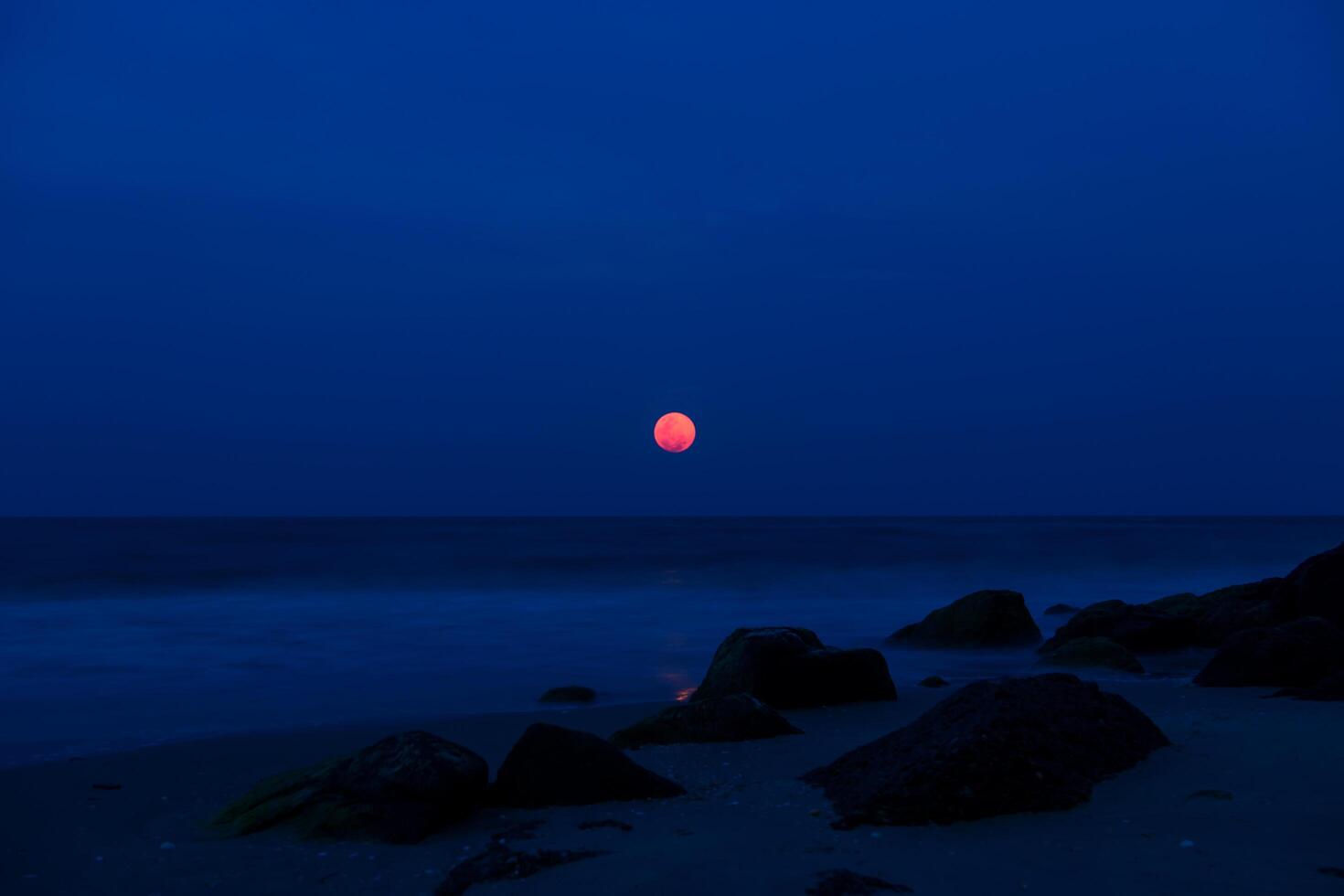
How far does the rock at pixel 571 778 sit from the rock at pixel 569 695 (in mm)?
5099

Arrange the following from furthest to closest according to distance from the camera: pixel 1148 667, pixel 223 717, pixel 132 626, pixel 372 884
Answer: pixel 132 626 < pixel 1148 667 < pixel 223 717 < pixel 372 884

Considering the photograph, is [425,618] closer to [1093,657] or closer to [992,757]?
[1093,657]

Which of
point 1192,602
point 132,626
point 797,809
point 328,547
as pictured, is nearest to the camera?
point 797,809

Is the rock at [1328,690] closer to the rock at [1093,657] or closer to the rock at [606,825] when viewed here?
the rock at [1093,657]

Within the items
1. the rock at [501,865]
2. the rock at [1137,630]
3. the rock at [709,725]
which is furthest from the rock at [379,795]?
the rock at [1137,630]

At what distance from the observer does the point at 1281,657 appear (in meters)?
8.88

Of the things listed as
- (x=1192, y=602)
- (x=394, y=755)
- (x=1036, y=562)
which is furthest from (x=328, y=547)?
(x=394, y=755)

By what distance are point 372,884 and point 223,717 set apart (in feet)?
21.4

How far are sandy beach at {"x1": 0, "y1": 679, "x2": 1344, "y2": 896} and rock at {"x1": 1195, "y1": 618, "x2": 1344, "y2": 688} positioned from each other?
1763 millimetres

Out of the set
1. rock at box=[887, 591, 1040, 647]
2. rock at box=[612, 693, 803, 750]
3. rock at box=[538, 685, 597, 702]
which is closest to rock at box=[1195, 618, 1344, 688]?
rock at box=[612, 693, 803, 750]

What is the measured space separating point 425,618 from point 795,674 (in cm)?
1482

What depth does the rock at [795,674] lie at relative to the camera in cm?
868

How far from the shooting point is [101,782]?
6699mm

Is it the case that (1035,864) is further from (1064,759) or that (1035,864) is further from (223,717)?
(223,717)
